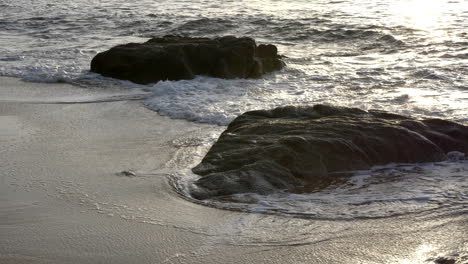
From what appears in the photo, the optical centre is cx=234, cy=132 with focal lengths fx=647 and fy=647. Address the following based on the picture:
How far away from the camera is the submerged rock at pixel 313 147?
16.4ft

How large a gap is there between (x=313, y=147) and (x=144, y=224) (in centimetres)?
171

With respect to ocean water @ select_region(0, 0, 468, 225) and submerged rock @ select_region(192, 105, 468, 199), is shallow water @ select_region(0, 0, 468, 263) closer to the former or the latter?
ocean water @ select_region(0, 0, 468, 225)

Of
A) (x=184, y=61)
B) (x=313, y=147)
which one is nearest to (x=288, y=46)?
(x=184, y=61)

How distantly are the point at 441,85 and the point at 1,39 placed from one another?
9834mm

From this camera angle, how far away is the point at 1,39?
14.4 metres

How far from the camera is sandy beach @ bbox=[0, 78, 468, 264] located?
384cm

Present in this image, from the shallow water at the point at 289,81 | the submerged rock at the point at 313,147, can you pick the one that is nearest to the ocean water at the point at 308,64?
the shallow water at the point at 289,81

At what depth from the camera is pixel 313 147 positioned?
5348 millimetres

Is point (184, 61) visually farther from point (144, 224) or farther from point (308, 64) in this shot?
point (144, 224)

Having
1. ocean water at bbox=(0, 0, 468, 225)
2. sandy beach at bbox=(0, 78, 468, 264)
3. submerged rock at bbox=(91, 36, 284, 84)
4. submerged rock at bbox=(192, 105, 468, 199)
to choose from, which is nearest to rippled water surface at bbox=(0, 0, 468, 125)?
ocean water at bbox=(0, 0, 468, 225)

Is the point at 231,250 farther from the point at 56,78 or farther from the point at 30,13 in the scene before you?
the point at 30,13

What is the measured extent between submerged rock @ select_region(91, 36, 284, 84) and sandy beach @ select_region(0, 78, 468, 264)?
11.8 ft

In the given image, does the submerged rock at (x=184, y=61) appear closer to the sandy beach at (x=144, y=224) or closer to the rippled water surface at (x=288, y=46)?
the rippled water surface at (x=288, y=46)

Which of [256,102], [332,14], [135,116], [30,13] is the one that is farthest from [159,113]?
[30,13]
